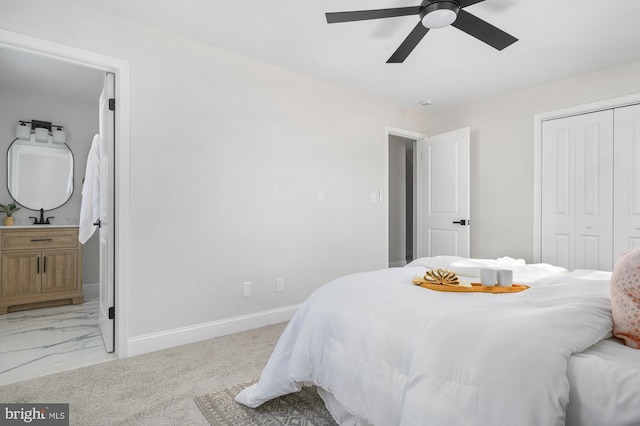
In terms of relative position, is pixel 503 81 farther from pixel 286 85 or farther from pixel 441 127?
pixel 286 85

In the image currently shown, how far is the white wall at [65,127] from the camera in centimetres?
386

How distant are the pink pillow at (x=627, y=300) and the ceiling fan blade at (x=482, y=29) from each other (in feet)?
4.94

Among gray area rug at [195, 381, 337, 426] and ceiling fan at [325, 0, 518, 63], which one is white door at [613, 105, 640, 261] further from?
gray area rug at [195, 381, 337, 426]

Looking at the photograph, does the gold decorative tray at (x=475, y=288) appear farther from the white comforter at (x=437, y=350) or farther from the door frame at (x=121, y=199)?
the door frame at (x=121, y=199)

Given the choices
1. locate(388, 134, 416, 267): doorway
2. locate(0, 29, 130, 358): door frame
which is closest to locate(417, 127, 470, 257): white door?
locate(388, 134, 416, 267): doorway

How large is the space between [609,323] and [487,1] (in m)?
2.01

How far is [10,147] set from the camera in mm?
3873

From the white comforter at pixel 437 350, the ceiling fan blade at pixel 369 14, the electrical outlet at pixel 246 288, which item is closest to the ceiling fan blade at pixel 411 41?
the ceiling fan blade at pixel 369 14

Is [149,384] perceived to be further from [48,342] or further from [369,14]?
[369,14]

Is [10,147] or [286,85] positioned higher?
[286,85]

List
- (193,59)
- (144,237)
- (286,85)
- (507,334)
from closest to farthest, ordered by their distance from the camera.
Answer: (507,334) < (144,237) < (193,59) < (286,85)

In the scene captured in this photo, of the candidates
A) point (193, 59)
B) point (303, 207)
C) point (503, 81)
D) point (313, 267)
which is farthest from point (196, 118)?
point (503, 81)

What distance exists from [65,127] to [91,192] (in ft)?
5.73

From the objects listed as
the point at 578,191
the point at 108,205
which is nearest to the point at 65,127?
the point at 108,205
